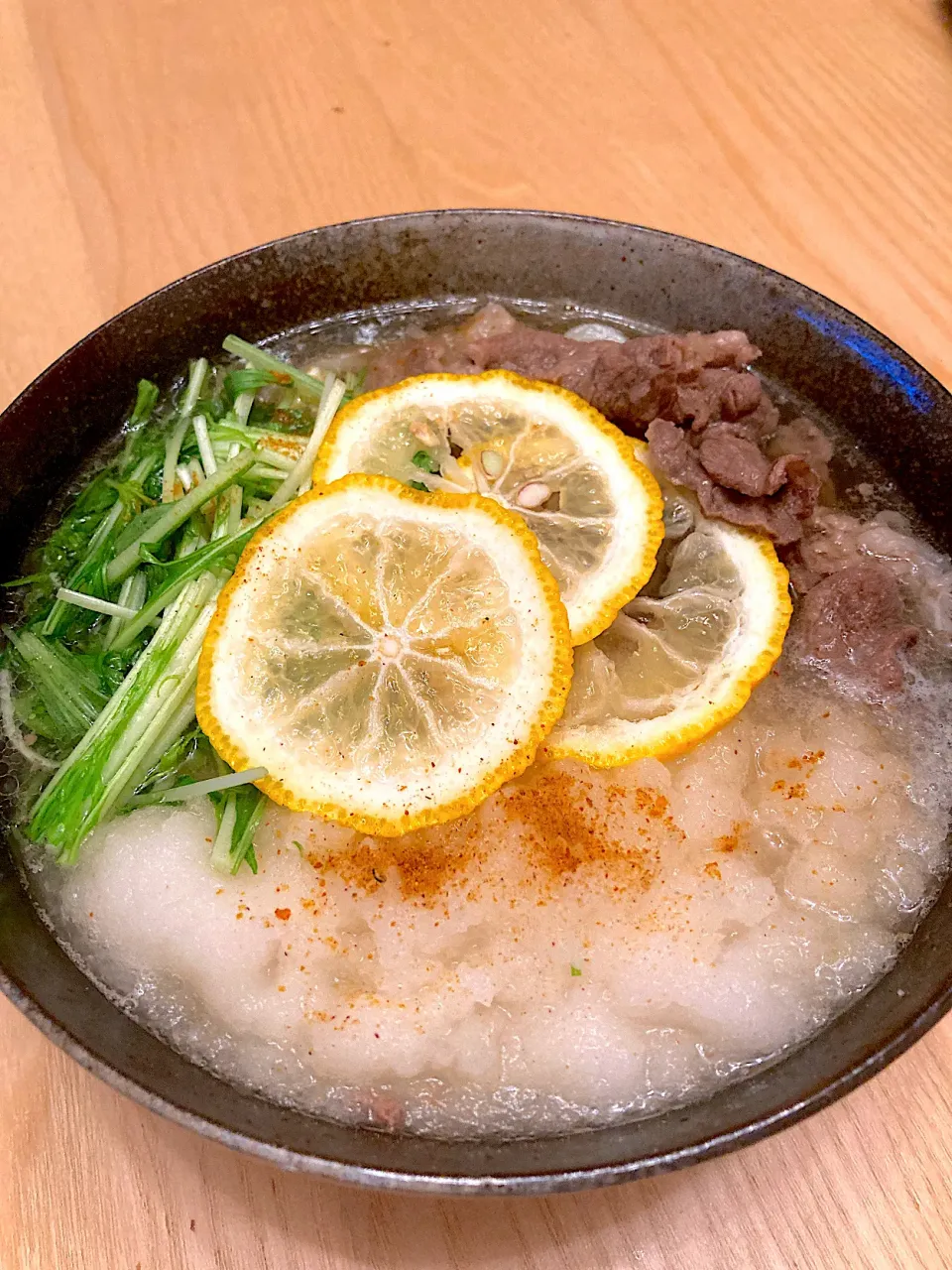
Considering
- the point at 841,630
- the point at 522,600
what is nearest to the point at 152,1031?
the point at 522,600

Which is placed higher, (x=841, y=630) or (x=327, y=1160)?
(x=841, y=630)

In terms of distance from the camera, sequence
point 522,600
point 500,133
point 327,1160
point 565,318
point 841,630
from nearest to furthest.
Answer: point 327,1160 → point 522,600 → point 841,630 → point 565,318 → point 500,133

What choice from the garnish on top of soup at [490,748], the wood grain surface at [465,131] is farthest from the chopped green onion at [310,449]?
the wood grain surface at [465,131]

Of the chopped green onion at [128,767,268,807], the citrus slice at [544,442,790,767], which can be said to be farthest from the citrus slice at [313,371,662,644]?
the chopped green onion at [128,767,268,807]

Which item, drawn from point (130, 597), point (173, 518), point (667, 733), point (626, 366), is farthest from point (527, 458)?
point (130, 597)

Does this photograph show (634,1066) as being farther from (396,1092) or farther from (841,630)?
(841,630)

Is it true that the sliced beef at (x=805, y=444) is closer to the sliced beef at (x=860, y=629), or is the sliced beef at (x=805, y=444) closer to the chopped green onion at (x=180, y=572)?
the sliced beef at (x=860, y=629)
